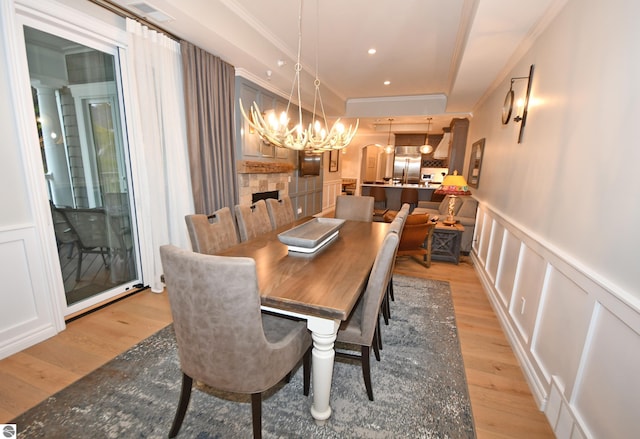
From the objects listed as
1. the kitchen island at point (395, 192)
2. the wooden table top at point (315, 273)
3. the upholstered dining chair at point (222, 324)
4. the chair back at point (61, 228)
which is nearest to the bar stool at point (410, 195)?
the kitchen island at point (395, 192)

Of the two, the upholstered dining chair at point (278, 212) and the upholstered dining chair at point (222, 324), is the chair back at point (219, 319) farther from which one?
the upholstered dining chair at point (278, 212)

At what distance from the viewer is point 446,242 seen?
4180 mm

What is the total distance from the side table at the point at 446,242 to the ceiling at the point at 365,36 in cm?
207

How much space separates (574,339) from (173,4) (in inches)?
136

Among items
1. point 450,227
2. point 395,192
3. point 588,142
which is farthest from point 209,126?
point 395,192

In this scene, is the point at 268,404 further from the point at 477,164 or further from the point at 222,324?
the point at 477,164

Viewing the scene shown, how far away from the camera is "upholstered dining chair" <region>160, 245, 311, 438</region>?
1.04 meters

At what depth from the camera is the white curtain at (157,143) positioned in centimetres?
259

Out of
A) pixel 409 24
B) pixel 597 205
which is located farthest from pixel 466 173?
pixel 597 205

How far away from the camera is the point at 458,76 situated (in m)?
3.71

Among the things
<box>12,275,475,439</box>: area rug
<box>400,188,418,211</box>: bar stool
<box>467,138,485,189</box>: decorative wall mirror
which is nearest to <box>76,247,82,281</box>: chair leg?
<box>12,275,475,439</box>: area rug

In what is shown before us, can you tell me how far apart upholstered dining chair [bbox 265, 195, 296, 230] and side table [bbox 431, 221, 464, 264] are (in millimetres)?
2201

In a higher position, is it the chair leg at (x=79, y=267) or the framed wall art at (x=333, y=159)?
the framed wall art at (x=333, y=159)

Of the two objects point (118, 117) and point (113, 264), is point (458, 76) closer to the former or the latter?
point (118, 117)
